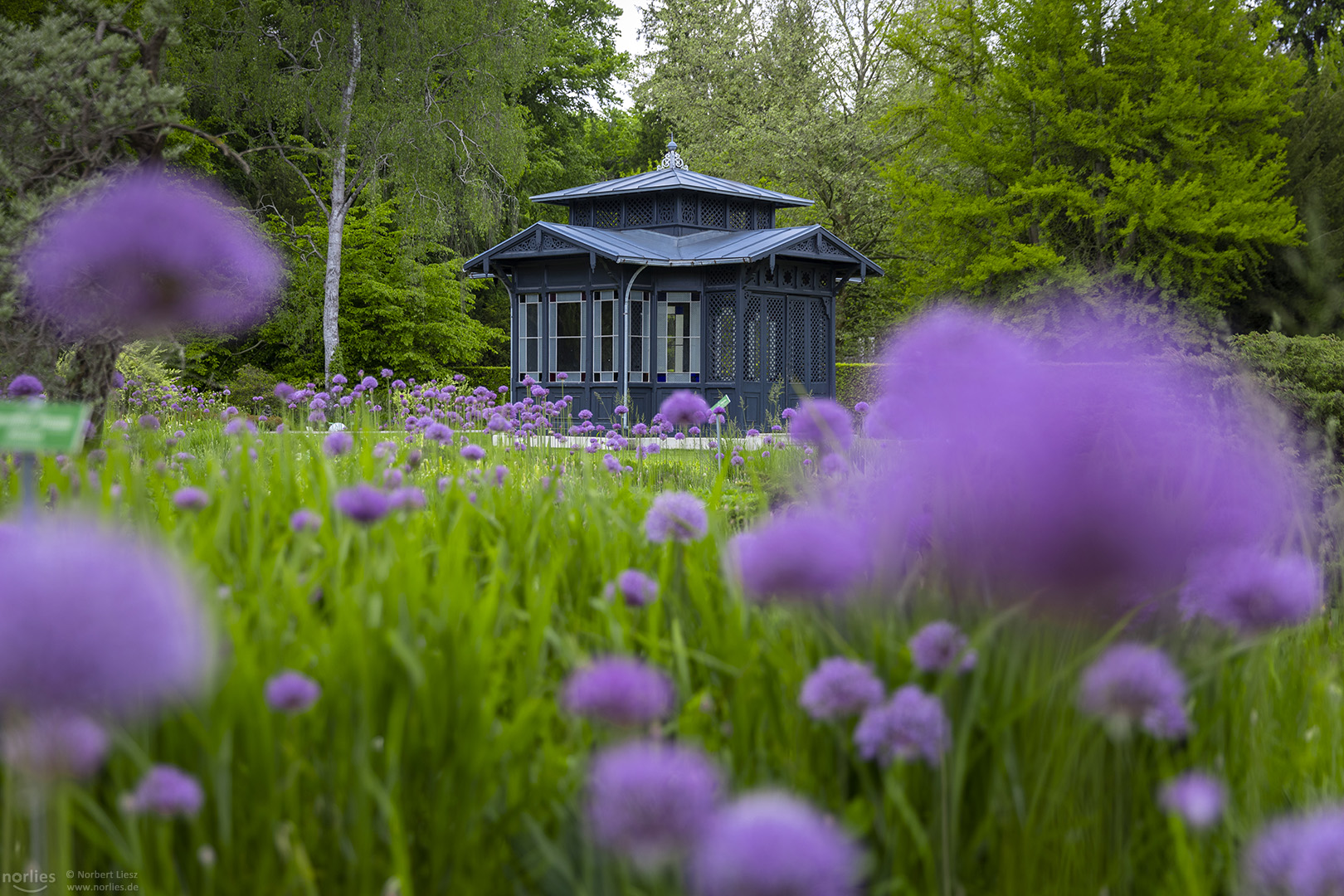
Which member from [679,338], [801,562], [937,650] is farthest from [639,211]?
[801,562]

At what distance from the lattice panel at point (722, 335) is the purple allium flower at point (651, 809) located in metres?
15.5

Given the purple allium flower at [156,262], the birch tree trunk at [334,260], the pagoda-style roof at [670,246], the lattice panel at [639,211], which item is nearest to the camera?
the purple allium flower at [156,262]

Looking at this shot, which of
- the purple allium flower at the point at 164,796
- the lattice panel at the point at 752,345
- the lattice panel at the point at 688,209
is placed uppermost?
the lattice panel at the point at 688,209

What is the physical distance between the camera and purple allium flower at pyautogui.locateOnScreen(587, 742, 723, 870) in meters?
0.72

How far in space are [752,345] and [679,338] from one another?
3.95ft

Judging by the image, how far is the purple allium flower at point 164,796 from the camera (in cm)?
102

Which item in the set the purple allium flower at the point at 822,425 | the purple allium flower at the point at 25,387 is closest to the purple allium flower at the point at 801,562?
the purple allium flower at the point at 822,425

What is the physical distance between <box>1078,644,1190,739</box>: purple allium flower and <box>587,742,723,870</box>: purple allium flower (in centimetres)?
53

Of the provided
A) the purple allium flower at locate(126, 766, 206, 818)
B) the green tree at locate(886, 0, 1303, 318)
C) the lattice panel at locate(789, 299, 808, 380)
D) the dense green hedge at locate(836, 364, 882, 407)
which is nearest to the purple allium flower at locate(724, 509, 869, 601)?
the purple allium flower at locate(126, 766, 206, 818)

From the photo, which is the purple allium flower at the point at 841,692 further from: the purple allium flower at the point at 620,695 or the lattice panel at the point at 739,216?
the lattice panel at the point at 739,216

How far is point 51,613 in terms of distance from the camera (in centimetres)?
76

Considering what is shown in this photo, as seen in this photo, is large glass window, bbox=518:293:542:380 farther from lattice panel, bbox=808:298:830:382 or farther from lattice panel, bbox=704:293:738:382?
lattice panel, bbox=808:298:830:382

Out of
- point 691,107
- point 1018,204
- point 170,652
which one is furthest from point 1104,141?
point 170,652

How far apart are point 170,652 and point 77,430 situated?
1014 millimetres
